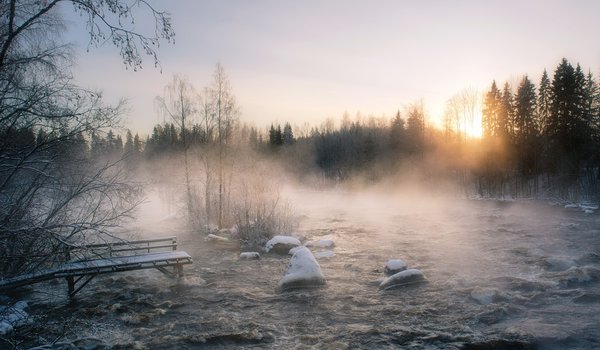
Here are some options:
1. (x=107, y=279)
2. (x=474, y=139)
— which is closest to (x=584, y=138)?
(x=474, y=139)

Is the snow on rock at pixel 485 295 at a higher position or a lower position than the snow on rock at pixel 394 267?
lower

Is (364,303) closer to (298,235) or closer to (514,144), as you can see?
(298,235)

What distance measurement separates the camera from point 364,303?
32.8 ft

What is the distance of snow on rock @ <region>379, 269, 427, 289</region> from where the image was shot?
36.6 ft

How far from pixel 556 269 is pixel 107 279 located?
14.3 m

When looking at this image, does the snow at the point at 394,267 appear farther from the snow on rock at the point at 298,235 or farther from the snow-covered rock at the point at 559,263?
the snow on rock at the point at 298,235

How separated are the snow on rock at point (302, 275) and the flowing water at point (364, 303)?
0.35 metres

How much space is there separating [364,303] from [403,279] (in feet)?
6.27

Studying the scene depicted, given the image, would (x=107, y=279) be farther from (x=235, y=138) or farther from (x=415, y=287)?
(x=235, y=138)

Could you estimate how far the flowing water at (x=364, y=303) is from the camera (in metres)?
7.89

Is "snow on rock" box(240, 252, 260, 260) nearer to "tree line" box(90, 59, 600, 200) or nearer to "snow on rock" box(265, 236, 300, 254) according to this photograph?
"snow on rock" box(265, 236, 300, 254)

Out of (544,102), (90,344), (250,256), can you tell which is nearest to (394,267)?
(250,256)

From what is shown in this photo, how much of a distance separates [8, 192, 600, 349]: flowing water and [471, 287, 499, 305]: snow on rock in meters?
0.03

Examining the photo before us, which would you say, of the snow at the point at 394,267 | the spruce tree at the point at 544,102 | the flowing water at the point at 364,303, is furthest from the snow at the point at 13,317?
the spruce tree at the point at 544,102
